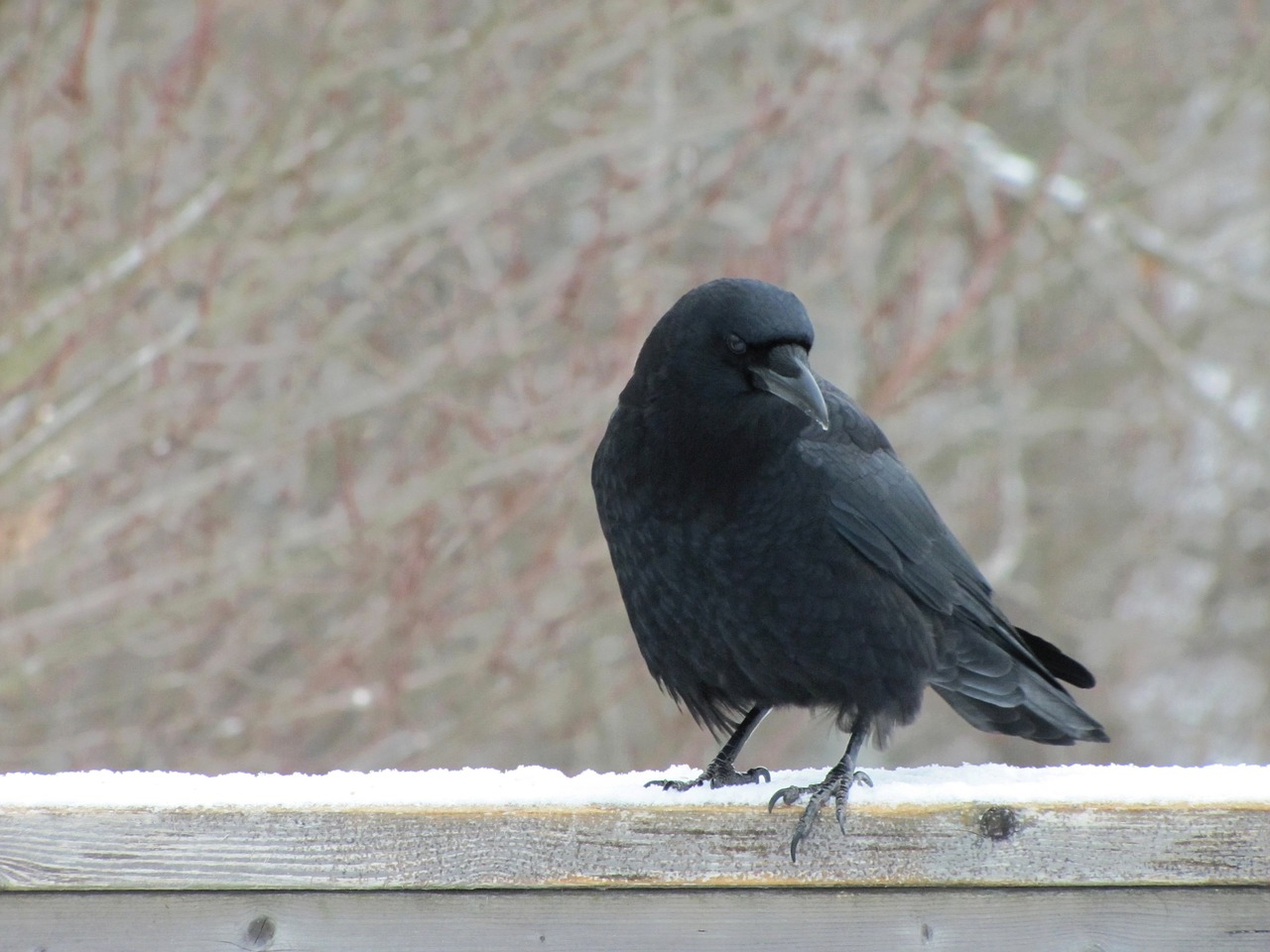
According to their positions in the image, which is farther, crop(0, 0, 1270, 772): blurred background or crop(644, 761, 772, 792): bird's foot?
crop(0, 0, 1270, 772): blurred background

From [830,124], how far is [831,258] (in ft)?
2.38

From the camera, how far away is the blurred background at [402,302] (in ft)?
17.8

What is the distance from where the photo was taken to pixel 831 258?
6719 millimetres

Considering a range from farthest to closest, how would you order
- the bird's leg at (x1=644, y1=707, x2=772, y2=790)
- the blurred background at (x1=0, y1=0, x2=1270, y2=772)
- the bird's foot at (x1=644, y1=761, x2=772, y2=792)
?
the blurred background at (x1=0, y1=0, x2=1270, y2=772)
the bird's foot at (x1=644, y1=761, x2=772, y2=792)
the bird's leg at (x1=644, y1=707, x2=772, y2=790)

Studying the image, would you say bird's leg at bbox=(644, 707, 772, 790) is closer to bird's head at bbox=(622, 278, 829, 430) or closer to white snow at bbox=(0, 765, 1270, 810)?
white snow at bbox=(0, 765, 1270, 810)

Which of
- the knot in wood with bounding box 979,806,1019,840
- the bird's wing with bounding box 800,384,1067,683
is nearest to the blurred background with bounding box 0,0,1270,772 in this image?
the bird's wing with bounding box 800,384,1067,683

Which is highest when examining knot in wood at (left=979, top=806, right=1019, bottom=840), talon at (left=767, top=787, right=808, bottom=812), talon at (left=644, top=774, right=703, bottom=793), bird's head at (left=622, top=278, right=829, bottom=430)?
bird's head at (left=622, top=278, right=829, bottom=430)

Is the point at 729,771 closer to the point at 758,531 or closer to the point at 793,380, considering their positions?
the point at 758,531

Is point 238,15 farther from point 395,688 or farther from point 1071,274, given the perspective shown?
point 1071,274

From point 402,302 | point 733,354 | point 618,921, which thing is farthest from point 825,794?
point 402,302

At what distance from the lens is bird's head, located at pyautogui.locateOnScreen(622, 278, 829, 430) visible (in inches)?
139

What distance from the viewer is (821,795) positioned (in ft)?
9.76

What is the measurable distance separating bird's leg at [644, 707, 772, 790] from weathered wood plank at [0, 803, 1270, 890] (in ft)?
1.24

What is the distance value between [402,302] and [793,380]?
10.8 feet
